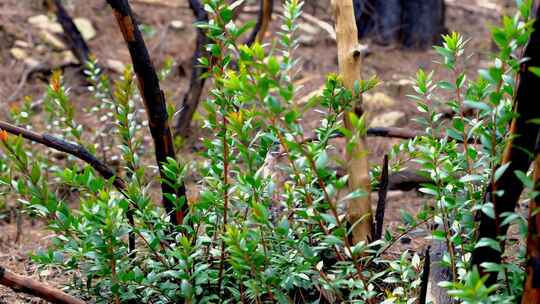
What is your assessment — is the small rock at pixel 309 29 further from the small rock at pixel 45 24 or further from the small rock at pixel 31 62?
the small rock at pixel 31 62

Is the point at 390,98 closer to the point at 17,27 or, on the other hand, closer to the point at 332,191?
the point at 17,27

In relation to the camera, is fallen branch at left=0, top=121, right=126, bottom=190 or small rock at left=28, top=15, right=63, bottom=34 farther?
small rock at left=28, top=15, right=63, bottom=34

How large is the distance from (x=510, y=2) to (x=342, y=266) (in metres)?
6.75

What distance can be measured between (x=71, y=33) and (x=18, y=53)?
0.92 meters

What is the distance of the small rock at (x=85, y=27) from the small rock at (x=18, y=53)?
1.99ft

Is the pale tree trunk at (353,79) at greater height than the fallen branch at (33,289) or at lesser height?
greater

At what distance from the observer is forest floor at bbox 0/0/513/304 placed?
554cm

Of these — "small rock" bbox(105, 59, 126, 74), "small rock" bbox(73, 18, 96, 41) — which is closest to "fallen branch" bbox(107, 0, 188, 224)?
"small rock" bbox(105, 59, 126, 74)

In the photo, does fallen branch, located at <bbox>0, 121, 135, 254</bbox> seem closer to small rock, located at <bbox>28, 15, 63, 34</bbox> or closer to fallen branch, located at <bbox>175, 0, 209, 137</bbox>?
fallen branch, located at <bbox>175, 0, 209, 137</bbox>

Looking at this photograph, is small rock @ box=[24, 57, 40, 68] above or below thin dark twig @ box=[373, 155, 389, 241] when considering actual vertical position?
above

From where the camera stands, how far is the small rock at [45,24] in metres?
6.34

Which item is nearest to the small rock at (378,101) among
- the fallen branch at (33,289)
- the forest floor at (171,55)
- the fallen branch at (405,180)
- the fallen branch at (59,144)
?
the forest floor at (171,55)

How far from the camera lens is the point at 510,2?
7.90 metres

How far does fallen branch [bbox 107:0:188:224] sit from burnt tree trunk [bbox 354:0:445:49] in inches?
169
